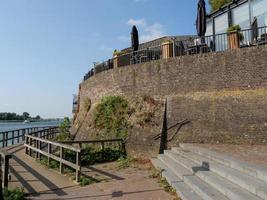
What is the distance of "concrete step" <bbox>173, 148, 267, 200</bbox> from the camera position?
6508 millimetres

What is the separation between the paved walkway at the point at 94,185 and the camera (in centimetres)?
870

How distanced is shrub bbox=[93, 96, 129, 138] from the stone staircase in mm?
4357

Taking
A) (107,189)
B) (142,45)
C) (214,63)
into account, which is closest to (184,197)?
(107,189)

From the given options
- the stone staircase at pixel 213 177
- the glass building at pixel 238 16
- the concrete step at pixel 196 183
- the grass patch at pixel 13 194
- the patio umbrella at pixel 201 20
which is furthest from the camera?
the glass building at pixel 238 16

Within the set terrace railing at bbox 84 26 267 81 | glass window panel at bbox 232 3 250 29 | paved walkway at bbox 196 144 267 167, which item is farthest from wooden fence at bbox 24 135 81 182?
glass window panel at bbox 232 3 250 29

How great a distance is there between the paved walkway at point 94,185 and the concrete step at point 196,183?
2.05 ft

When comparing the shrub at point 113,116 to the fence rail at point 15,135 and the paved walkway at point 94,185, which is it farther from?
the fence rail at point 15,135

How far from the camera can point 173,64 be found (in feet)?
52.0

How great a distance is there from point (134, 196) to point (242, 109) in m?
6.97

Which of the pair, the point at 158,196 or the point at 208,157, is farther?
the point at 208,157

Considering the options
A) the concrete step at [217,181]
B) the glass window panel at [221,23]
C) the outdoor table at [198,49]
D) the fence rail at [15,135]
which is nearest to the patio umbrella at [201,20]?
the outdoor table at [198,49]

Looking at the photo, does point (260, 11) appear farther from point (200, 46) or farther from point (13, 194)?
point (13, 194)

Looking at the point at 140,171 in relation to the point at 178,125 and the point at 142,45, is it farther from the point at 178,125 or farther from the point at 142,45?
the point at 142,45

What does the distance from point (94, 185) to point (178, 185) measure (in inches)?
99.7
